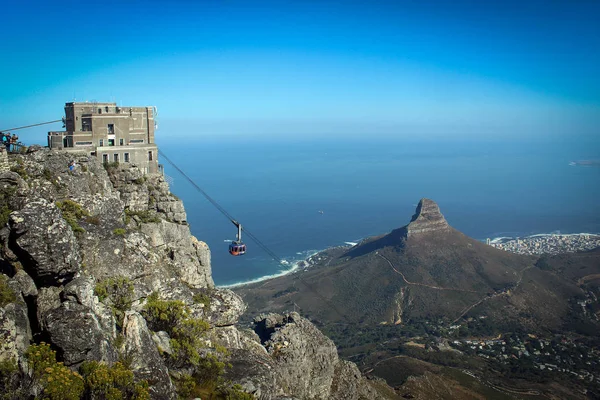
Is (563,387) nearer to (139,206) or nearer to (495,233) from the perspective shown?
(139,206)

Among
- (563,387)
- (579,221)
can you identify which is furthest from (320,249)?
(579,221)

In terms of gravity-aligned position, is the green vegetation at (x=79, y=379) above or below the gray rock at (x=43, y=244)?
below

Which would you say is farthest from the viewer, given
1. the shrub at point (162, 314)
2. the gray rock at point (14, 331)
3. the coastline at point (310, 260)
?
the coastline at point (310, 260)

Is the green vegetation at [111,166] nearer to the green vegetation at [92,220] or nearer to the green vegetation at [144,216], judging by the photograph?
the green vegetation at [144,216]

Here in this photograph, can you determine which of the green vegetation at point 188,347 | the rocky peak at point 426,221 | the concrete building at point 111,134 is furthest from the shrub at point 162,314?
the rocky peak at point 426,221

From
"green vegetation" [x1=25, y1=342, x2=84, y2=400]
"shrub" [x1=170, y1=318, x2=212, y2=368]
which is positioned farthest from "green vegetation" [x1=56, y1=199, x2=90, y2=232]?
"green vegetation" [x1=25, y1=342, x2=84, y2=400]

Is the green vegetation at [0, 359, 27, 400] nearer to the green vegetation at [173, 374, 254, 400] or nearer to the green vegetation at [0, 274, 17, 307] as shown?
the green vegetation at [0, 274, 17, 307]
